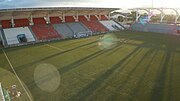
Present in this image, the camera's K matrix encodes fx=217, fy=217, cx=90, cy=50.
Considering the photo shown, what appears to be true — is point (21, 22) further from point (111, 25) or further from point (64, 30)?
point (111, 25)

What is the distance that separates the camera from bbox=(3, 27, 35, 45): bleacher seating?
38241mm

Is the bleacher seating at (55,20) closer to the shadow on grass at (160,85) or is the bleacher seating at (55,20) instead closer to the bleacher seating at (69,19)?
the bleacher seating at (69,19)

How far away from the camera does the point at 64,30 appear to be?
46.4m

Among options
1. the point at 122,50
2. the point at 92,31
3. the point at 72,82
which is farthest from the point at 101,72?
the point at 92,31

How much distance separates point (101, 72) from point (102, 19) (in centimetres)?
4077

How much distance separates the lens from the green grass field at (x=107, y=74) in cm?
1466

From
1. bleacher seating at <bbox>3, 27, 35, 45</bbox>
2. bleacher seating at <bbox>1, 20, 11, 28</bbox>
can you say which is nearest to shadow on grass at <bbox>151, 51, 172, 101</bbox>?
bleacher seating at <bbox>3, 27, 35, 45</bbox>

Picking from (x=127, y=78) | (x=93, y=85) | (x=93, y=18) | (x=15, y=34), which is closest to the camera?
(x=93, y=85)

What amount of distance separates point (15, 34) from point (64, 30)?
10470 mm

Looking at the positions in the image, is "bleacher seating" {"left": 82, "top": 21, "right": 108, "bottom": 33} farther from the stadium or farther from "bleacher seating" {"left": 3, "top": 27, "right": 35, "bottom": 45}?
"bleacher seating" {"left": 3, "top": 27, "right": 35, "bottom": 45}

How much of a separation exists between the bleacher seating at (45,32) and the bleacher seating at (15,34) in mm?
1385

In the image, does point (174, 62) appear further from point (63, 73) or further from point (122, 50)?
point (63, 73)

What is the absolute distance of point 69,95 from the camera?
14.9 metres

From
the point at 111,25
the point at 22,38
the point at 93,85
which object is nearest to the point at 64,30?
the point at 22,38
